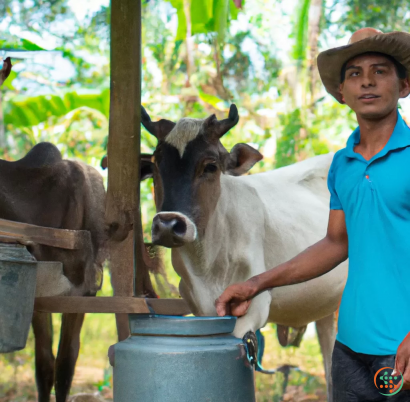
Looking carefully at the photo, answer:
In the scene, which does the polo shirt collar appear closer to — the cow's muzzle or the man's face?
the man's face

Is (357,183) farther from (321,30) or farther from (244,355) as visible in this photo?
(321,30)

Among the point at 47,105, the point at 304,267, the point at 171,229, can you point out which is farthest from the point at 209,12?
the point at 47,105

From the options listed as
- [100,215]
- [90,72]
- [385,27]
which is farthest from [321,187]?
[90,72]

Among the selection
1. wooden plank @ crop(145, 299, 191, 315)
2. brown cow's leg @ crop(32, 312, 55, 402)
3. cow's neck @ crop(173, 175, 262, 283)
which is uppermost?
cow's neck @ crop(173, 175, 262, 283)

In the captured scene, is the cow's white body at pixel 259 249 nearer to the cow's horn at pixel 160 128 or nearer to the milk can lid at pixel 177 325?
the cow's horn at pixel 160 128

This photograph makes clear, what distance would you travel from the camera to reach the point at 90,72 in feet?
32.3

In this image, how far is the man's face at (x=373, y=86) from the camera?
1848 mm

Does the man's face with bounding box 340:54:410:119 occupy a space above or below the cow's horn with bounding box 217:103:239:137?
above

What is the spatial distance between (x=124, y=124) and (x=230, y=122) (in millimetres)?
579

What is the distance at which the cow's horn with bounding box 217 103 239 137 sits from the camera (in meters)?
2.84

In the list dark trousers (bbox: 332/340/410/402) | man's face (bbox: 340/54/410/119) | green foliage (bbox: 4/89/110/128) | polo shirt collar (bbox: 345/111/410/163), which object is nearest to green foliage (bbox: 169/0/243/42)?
man's face (bbox: 340/54/410/119)

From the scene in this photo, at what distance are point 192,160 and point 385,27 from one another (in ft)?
23.9

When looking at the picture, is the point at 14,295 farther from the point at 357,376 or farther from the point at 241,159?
the point at 241,159

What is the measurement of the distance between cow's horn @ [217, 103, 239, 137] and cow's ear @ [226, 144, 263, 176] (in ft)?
0.51
